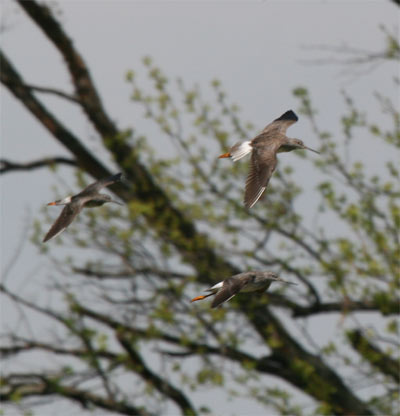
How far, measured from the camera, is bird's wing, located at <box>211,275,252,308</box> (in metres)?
3.67

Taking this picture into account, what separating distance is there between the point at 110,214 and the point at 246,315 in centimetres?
245

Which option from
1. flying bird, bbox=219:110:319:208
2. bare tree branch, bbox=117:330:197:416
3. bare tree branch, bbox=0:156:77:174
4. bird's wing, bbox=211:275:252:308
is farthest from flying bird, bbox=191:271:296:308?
bare tree branch, bbox=0:156:77:174

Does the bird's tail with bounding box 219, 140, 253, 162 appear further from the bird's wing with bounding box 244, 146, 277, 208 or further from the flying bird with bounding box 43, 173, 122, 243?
the flying bird with bounding box 43, 173, 122, 243

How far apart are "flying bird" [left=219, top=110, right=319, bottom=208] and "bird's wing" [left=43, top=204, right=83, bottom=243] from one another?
77 centimetres

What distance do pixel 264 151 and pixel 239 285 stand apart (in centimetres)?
113

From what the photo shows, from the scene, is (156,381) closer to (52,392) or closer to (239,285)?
(52,392)

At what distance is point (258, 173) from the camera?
14.9ft

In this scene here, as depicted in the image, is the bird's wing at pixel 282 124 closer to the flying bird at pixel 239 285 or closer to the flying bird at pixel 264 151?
the flying bird at pixel 264 151

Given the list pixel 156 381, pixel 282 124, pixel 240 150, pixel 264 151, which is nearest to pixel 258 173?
pixel 264 151

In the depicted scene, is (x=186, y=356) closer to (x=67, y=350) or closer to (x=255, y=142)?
(x=67, y=350)

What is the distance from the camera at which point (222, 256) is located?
13156 mm

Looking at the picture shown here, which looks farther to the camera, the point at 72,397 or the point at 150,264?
the point at 72,397

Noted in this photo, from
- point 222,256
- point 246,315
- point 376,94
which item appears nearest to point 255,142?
point 376,94

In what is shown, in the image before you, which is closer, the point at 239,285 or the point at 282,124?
the point at 239,285
